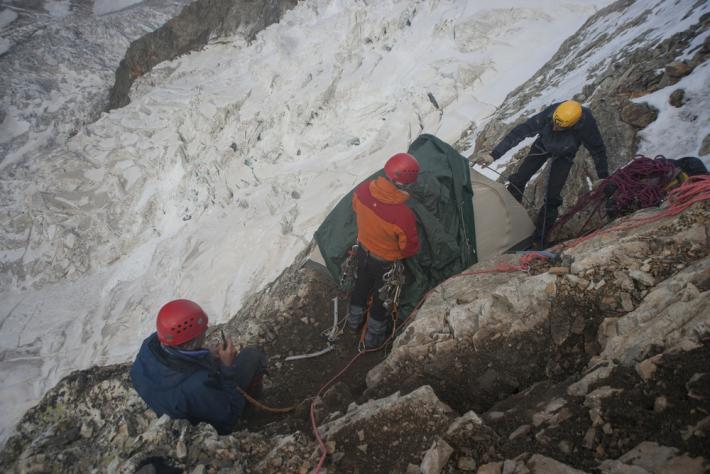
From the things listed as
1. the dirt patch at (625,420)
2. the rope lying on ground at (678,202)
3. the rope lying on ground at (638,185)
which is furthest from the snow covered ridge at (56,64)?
the dirt patch at (625,420)

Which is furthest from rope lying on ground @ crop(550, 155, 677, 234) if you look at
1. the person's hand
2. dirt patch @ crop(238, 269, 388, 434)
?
the person's hand

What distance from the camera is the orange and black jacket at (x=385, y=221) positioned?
11.4 feet

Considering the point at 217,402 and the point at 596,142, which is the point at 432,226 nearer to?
the point at 596,142

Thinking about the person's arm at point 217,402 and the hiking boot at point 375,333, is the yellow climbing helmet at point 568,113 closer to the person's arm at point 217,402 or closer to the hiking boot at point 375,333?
the hiking boot at point 375,333

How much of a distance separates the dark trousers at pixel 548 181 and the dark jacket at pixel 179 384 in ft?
12.5

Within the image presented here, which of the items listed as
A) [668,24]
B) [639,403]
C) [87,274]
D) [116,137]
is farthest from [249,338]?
[116,137]

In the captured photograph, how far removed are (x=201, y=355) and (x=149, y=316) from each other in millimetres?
11499

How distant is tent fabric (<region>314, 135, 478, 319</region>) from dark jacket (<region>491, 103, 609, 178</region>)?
2.21 feet

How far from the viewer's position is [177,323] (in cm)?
270

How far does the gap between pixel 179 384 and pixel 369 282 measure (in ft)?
6.76

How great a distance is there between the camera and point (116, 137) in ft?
61.9

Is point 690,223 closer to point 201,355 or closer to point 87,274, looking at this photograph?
point 201,355

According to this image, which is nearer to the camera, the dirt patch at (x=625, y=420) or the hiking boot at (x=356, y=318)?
the dirt patch at (x=625, y=420)

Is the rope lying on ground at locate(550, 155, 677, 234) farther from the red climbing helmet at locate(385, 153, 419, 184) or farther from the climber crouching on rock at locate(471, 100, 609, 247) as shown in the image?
the red climbing helmet at locate(385, 153, 419, 184)
